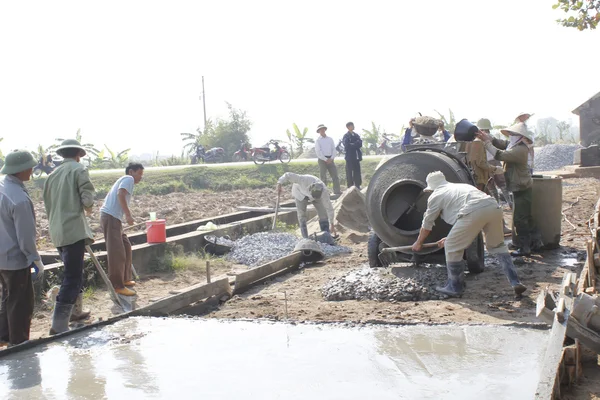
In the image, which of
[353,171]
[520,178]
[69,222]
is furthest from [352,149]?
[69,222]

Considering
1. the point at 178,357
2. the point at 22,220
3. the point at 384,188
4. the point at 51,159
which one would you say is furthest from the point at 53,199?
the point at 51,159

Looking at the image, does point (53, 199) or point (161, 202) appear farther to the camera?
point (161, 202)

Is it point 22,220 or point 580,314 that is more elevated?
point 22,220

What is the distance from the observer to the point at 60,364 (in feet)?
13.9

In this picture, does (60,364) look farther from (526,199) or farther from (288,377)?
(526,199)

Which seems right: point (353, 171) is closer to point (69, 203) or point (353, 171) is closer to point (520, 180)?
point (520, 180)

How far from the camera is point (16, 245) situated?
5.00 metres

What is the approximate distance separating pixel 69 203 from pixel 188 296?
1524 millimetres

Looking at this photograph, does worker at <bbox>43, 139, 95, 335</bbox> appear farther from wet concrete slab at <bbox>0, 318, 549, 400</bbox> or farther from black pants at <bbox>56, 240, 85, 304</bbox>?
wet concrete slab at <bbox>0, 318, 549, 400</bbox>

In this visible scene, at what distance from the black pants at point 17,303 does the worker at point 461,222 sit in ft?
11.5

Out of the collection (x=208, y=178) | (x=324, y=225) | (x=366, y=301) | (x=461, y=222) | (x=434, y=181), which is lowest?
(x=366, y=301)

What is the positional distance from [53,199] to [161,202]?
9.42m

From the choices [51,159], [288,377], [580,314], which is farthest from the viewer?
[51,159]

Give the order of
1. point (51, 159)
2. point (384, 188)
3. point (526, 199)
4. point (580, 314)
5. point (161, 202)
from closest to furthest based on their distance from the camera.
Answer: point (580, 314) → point (384, 188) → point (526, 199) → point (161, 202) → point (51, 159)
